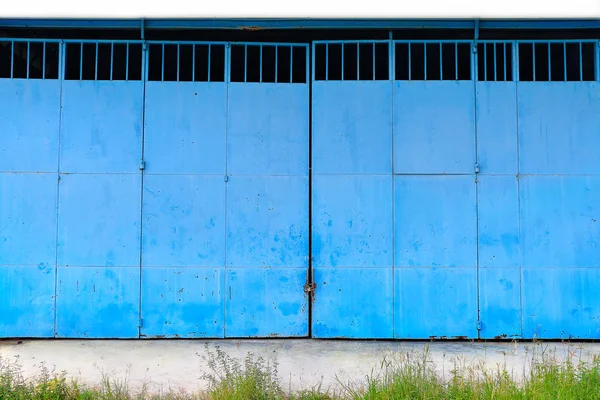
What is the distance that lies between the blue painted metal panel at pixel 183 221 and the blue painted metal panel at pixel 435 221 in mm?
1913

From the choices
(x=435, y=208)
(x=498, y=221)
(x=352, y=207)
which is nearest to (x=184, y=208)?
(x=352, y=207)

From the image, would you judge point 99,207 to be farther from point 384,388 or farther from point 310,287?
point 384,388

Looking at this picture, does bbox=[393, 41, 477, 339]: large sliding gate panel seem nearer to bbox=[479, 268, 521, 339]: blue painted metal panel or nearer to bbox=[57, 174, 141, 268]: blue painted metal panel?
bbox=[479, 268, 521, 339]: blue painted metal panel

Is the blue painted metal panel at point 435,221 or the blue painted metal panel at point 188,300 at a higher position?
the blue painted metal panel at point 435,221

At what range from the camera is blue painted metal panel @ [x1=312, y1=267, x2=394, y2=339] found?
5.60 meters

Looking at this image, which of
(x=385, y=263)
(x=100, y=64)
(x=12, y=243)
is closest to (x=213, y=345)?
(x=385, y=263)

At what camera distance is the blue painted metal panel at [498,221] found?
5.57 meters

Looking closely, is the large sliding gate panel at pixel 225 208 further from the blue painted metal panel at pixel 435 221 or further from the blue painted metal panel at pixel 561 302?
the blue painted metal panel at pixel 561 302

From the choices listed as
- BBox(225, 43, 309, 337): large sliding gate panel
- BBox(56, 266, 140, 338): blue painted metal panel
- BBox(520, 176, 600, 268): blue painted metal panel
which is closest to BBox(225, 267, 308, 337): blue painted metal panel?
BBox(225, 43, 309, 337): large sliding gate panel

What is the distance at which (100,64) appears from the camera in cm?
578

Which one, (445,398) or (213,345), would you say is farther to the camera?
(213,345)

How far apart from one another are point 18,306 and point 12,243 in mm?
669

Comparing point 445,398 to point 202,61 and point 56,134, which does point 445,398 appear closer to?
point 202,61

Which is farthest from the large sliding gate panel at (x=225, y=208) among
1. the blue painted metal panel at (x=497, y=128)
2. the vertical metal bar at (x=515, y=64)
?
the vertical metal bar at (x=515, y=64)
